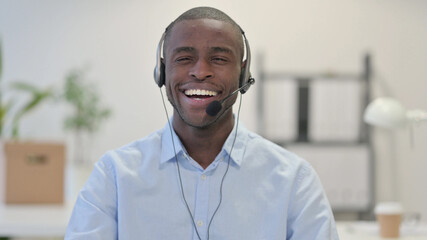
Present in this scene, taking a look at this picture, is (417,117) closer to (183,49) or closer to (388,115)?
(388,115)

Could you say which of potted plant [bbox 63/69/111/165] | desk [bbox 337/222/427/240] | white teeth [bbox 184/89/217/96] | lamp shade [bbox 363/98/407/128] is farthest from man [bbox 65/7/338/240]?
potted plant [bbox 63/69/111/165]

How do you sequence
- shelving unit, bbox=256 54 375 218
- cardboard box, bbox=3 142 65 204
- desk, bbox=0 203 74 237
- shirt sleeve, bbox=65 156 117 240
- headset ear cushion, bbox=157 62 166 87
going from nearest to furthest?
1. shirt sleeve, bbox=65 156 117 240
2. headset ear cushion, bbox=157 62 166 87
3. desk, bbox=0 203 74 237
4. cardboard box, bbox=3 142 65 204
5. shelving unit, bbox=256 54 375 218

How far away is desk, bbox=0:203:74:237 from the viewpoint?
6.22 ft

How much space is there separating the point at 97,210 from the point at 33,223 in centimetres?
93

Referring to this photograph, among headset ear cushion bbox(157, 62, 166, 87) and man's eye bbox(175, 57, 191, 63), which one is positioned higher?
man's eye bbox(175, 57, 191, 63)

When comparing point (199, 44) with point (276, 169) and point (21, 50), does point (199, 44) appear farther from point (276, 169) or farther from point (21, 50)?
point (21, 50)

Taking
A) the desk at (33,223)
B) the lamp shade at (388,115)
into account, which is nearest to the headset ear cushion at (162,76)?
the desk at (33,223)

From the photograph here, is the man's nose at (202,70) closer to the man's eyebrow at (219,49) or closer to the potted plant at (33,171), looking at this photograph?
the man's eyebrow at (219,49)

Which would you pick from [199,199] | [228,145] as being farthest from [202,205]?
[228,145]

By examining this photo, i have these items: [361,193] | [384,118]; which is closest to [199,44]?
[384,118]

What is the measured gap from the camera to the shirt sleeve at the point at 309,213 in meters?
1.08

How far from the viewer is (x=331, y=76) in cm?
387

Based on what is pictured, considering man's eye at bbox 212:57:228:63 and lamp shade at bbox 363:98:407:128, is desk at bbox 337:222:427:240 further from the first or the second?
man's eye at bbox 212:57:228:63

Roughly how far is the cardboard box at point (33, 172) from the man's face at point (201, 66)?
4.18ft
